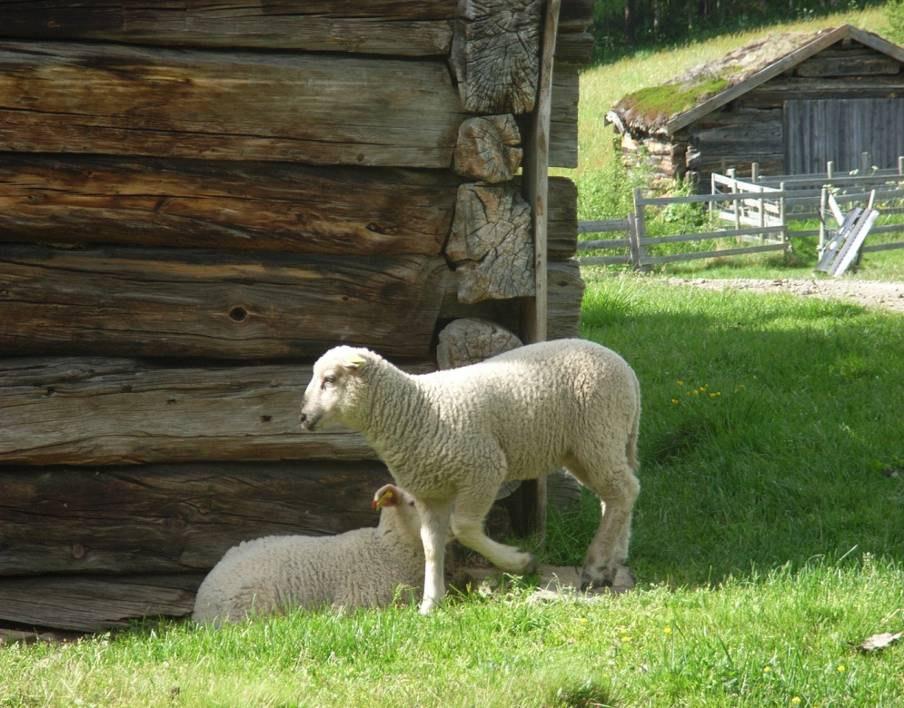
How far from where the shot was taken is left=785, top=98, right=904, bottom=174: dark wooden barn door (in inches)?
1049

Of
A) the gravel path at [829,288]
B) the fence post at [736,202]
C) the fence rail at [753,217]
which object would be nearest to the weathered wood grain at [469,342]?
the gravel path at [829,288]

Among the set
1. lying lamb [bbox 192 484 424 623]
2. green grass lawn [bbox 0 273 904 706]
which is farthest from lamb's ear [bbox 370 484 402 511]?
green grass lawn [bbox 0 273 904 706]

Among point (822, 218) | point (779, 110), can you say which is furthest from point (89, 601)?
point (779, 110)

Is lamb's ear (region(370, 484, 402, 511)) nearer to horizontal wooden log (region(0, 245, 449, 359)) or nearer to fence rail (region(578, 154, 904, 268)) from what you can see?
horizontal wooden log (region(0, 245, 449, 359))

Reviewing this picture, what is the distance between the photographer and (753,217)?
23.2 m

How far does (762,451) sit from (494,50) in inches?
120

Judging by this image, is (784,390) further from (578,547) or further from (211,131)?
(211,131)

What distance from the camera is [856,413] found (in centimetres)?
797

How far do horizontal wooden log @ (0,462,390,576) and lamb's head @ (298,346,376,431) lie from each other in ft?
3.44

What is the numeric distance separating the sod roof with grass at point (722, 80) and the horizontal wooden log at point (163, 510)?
19739 millimetres

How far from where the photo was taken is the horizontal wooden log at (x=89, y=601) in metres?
6.27

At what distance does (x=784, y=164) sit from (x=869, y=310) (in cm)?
1544

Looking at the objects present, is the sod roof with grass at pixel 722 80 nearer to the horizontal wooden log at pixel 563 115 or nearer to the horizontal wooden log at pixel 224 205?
the horizontal wooden log at pixel 563 115

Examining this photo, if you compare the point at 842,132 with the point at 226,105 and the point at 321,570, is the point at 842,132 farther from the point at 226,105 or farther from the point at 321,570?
the point at 321,570
